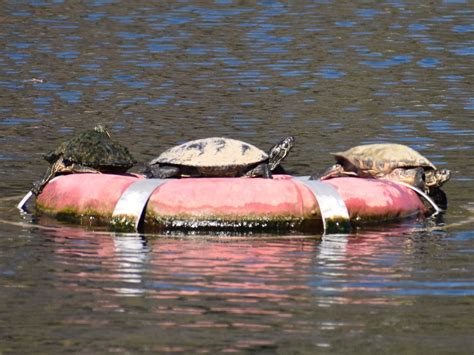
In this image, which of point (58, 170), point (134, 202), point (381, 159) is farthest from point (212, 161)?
point (381, 159)

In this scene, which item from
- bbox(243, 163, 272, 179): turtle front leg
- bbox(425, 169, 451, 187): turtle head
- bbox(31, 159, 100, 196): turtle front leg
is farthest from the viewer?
bbox(425, 169, 451, 187): turtle head

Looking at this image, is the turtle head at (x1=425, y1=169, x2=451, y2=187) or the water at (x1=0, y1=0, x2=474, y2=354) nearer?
the water at (x1=0, y1=0, x2=474, y2=354)

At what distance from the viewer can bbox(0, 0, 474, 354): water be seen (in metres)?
11.5

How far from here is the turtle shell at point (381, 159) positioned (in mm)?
17484

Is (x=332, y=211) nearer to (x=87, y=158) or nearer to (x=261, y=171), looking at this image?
(x=261, y=171)

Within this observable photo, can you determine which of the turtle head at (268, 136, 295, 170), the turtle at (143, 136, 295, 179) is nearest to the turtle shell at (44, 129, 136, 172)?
the turtle at (143, 136, 295, 179)

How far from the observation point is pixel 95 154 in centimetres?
1719

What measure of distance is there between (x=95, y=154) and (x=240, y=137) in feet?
20.4

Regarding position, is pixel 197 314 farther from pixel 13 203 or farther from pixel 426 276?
pixel 13 203

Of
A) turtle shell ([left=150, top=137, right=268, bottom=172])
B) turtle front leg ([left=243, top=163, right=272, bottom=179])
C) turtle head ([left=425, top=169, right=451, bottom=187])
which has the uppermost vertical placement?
turtle shell ([left=150, top=137, right=268, bottom=172])

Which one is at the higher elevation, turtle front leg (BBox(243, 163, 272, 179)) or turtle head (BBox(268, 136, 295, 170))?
turtle head (BBox(268, 136, 295, 170))

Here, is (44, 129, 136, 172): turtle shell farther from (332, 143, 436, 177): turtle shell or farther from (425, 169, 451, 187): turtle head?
(425, 169, 451, 187): turtle head

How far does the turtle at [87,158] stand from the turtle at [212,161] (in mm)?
479

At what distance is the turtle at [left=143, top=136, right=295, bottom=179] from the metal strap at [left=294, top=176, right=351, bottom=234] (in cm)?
91
